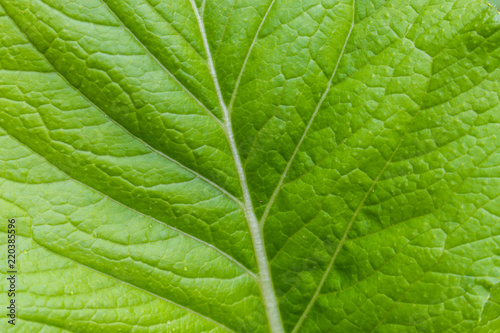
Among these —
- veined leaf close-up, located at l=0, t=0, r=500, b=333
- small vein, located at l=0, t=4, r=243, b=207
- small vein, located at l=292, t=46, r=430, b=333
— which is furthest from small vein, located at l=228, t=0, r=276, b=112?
small vein, located at l=292, t=46, r=430, b=333

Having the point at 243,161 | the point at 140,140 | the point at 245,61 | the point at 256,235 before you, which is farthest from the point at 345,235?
the point at 140,140

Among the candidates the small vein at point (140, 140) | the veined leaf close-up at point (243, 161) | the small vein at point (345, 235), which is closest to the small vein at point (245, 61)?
the veined leaf close-up at point (243, 161)

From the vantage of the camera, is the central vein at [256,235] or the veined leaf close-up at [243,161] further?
the central vein at [256,235]

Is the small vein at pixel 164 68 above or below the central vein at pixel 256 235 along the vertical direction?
above

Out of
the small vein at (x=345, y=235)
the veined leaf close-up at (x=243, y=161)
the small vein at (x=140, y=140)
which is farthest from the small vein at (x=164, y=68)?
the small vein at (x=345, y=235)

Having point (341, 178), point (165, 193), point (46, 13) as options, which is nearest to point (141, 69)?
point (46, 13)

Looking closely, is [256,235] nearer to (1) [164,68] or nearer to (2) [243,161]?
(2) [243,161]

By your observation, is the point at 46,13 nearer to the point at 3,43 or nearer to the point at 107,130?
the point at 3,43

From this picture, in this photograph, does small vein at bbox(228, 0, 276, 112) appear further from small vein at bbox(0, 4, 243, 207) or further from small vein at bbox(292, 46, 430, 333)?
small vein at bbox(292, 46, 430, 333)

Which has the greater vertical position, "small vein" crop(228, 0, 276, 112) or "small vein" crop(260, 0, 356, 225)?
"small vein" crop(228, 0, 276, 112)

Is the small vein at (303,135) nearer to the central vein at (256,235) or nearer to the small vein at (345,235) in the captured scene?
the central vein at (256,235)
